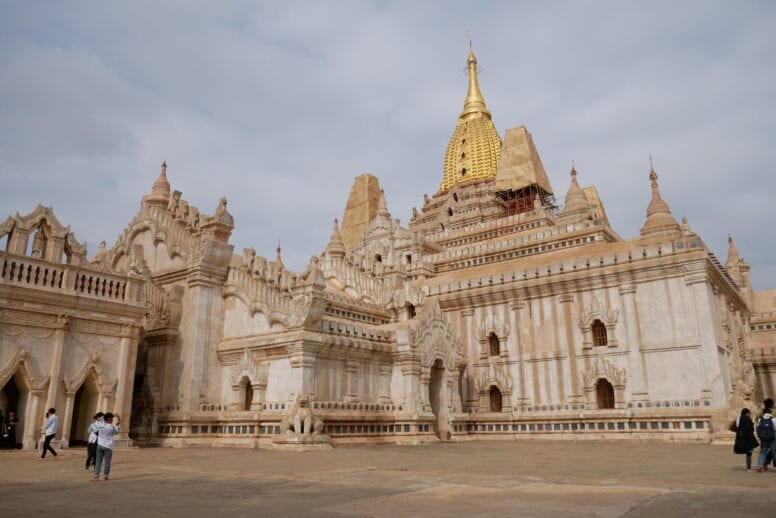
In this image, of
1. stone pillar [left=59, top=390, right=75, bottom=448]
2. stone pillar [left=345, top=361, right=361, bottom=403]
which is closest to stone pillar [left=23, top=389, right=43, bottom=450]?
stone pillar [left=59, top=390, right=75, bottom=448]

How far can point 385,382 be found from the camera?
90.1ft

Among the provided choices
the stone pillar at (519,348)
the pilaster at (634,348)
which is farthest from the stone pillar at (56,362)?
the pilaster at (634,348)

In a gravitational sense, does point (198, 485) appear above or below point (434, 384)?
below

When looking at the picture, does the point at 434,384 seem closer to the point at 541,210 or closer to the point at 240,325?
the point at 240,325

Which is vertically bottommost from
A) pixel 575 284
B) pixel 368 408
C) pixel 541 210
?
pixel 368 408

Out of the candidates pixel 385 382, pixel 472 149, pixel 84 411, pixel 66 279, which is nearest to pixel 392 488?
pixel 66 279

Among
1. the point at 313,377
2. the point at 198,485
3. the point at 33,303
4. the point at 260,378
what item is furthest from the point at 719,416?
the point at 33,303

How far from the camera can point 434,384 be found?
1181 inches

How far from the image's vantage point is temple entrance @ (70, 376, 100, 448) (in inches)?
879

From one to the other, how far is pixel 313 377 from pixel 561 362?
47.3 ft

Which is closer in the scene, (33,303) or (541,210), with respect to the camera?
(33,303)

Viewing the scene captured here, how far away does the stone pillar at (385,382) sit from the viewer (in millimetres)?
27172

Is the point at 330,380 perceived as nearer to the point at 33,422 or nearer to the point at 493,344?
the point at 33,422

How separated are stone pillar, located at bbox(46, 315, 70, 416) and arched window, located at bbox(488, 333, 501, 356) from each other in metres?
21.5
